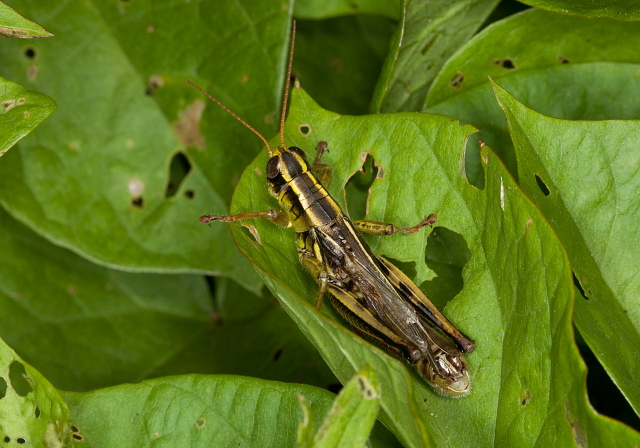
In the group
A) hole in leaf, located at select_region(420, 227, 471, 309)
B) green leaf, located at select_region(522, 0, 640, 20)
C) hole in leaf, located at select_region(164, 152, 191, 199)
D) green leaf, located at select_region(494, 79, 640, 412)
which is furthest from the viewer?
hole in leaf, located at select_region(164, 152, 191, 199)

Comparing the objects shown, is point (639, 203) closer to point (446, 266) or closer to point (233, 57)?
point (446, 266)

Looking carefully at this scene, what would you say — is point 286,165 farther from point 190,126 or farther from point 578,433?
point 578,433

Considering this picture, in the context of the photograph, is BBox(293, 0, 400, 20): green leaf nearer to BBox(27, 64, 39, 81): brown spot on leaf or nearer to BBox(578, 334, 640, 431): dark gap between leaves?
BBox(27, 64, 39, 81): brown spot on leaf

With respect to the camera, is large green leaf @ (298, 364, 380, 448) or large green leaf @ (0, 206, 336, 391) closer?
large green leaf @ (298, 364, 380, 448)

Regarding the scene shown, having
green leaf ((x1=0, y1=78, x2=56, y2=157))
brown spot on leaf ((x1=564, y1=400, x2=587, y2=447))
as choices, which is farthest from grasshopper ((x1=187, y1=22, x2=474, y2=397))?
green leaf ((x1=0, y1=78, x2=56, y2=157))

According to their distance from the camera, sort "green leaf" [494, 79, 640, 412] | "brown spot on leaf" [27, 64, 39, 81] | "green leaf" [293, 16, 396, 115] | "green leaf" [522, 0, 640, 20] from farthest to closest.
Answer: "green leaf" [293, 16, 396, 115] → "brown spot on leaf" [27, 64, 39, 81] → "green leaf" [522, 0, 640, 20] → "green leaf" [494, 79, 640, 412]

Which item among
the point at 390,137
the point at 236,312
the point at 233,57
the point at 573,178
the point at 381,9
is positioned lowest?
the point at 236,312

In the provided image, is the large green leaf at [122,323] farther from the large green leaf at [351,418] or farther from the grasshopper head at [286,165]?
the large green leaf at [351,418]

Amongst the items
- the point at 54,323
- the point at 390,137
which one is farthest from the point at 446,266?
the point at 54,323
